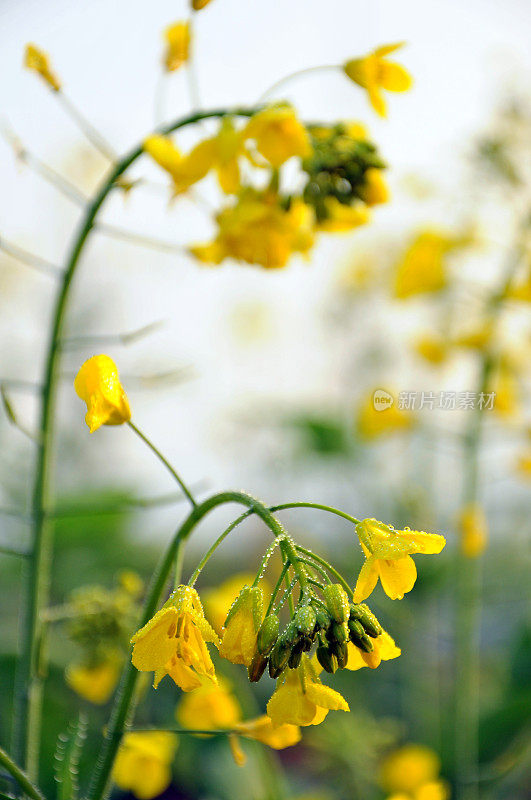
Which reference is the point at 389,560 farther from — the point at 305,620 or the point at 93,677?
the point at 93,677

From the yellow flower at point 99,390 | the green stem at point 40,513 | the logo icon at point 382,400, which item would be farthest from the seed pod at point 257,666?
the logo icon at point 382,400

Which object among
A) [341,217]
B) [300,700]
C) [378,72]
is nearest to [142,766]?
[300,700]

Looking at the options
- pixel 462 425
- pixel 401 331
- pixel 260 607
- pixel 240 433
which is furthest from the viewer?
pixel 240 433

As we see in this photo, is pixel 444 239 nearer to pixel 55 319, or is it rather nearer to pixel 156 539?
pixel 55 319

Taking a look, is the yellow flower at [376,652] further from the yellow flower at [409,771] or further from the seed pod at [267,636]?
the yellow flower at [409,771]

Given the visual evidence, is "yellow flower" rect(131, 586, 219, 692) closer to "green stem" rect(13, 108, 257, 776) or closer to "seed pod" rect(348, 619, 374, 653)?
"seed pod" rect(348, 619, 374, 653)

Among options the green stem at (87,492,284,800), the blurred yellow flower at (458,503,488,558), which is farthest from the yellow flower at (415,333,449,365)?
the green stem at (87,492,284,800)

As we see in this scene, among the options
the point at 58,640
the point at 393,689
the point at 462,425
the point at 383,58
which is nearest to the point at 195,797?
the point at 58,640
